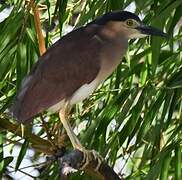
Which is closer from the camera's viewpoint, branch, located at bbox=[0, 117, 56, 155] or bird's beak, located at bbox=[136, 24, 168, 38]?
branch, located at bbox=[0, 117, 56, 155]

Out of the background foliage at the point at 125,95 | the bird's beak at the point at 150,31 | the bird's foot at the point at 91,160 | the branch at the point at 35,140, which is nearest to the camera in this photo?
the branch at the point at 35,140

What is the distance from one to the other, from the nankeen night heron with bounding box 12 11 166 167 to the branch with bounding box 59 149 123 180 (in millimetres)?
123

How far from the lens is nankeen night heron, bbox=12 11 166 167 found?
137 centimetres

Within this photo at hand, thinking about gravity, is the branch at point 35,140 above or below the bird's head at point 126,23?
below

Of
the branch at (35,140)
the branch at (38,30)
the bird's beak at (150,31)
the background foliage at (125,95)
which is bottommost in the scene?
the background foliage at (125,95)

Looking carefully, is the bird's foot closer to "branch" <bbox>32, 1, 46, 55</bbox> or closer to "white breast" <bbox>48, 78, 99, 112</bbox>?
"white breast" <bbox>48, 78, 99, 112</bbox>

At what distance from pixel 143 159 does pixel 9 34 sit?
469 mm

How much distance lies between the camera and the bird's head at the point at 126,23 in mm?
1396

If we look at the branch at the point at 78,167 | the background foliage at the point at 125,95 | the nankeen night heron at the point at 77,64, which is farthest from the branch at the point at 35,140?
the background foliage at the point at 125,95

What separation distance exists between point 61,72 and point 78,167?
0.28 m

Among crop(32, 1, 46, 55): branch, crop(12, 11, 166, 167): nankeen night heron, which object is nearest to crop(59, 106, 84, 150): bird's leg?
crop(12, 11, 166, 167): nankeen night heron

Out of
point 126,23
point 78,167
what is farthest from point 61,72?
point 78,167

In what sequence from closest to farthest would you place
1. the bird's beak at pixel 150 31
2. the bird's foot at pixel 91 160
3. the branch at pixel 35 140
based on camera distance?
1. the branch at pixel 35 140
2. the bird's foot at pixel 91 160
3. the bird's beak at pixel 150 31

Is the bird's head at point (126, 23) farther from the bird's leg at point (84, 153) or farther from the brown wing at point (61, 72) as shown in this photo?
the bird's leg at point (84, 153)
